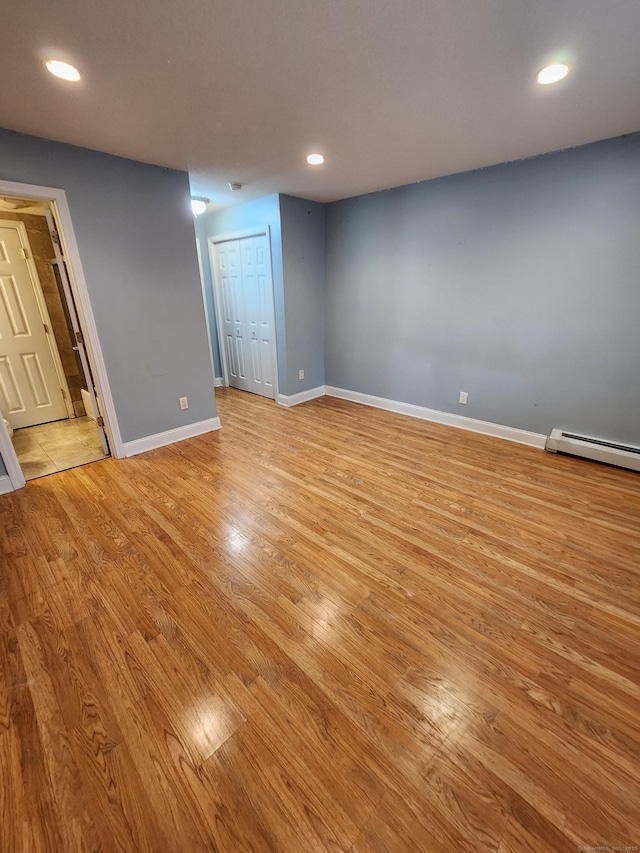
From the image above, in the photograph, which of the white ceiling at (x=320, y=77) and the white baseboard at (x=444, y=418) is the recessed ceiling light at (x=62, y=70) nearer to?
the white ceiling at (x=320, y=77)

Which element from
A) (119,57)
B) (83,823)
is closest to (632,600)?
(83,823)

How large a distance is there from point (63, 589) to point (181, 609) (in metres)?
0.64

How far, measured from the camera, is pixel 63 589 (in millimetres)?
1707

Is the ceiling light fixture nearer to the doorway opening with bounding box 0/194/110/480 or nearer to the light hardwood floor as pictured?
the doorway opening with bounding box 0/194/110/480

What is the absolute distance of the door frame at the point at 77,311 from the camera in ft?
7.45

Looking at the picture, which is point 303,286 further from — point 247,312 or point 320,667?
point 320,667

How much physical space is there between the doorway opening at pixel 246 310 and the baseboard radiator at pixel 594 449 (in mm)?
3146

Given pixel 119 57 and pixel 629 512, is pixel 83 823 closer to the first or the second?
pixel 119 57

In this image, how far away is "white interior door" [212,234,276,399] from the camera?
4.20 m

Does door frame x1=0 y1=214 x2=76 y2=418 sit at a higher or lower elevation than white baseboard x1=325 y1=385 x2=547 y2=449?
higher

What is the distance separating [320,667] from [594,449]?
2.83m

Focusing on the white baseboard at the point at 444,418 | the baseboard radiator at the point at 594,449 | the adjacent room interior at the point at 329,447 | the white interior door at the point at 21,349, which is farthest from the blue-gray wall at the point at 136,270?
the baseboard radiator at the point at 594,449

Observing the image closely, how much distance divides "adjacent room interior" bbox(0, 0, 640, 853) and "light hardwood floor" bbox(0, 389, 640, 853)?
1 cm

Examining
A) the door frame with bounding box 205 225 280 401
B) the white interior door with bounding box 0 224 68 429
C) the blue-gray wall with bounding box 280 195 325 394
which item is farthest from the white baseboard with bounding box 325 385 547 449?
the white interior door with bounding box 0 224 68 429
